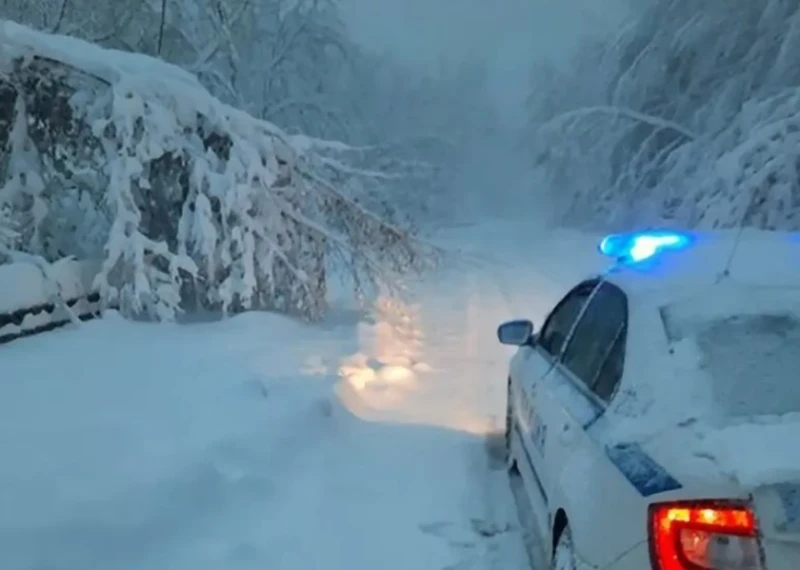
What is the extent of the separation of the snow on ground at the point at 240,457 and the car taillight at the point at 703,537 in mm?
2220

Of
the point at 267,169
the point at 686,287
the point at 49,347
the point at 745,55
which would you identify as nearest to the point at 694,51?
the point at 745,55

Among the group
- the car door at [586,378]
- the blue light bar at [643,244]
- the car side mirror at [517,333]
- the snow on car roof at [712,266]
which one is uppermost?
the blue light bar at [643,244]

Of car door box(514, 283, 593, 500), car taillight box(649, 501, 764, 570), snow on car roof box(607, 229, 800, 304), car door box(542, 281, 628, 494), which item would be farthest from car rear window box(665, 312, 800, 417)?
car door box(514, 283, 593, 500)

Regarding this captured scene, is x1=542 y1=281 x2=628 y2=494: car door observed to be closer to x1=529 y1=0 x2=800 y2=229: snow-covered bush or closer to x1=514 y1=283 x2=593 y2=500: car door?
x1=514 y1=283 x2=593 y2=500: car door

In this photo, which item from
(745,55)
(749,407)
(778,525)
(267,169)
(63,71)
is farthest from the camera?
(745,55)

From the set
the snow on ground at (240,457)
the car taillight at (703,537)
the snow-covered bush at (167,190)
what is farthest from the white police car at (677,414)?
the snow-covered bush at (167,190)

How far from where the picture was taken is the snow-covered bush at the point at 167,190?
10703 mm

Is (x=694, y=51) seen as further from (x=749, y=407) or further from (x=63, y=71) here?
(x=749, y=407)

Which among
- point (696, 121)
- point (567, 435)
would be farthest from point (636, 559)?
point (696, 121)

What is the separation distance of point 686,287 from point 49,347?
20.8 feet

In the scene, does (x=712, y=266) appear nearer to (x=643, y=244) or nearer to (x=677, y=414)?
(x=643, y=244)

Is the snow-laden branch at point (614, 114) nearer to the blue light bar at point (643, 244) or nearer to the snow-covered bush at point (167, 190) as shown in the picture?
the snow-covered bush at point (167, 190)

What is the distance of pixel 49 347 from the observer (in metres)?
8.51

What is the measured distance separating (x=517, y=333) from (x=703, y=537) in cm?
333
